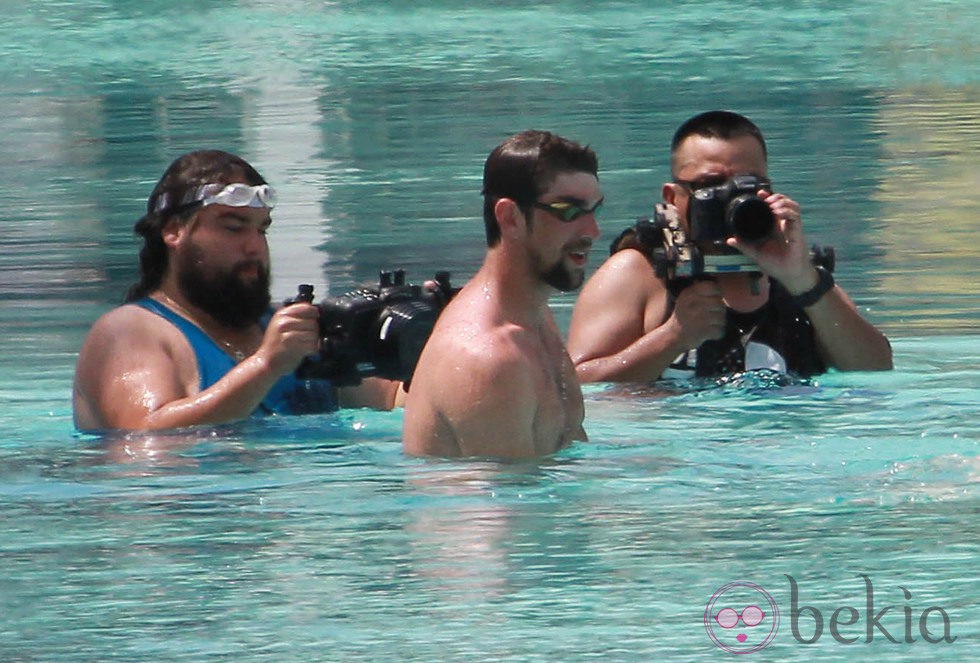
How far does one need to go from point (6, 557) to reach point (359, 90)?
12.5 metres

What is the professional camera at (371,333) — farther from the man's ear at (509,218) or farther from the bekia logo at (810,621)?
the bekia logo at (810,621)

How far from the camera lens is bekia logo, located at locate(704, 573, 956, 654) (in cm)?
→ 481

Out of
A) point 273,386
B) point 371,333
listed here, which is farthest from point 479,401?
point 273,386

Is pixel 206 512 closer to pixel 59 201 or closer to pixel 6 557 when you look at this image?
pixel 6 557

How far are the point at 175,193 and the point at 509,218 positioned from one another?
64.2 inches

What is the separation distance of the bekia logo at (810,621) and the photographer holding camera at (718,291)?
240cm

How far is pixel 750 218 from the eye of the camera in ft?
24.0

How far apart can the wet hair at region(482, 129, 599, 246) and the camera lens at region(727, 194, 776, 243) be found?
1422 millimetres

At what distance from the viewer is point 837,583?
5.19 metres

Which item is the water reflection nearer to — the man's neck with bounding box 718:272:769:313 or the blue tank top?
the man's neck with bounding box 718:272:769:313

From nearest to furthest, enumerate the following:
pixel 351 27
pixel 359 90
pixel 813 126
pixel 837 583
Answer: pixel 837 583 < pixel 813 126 < pixel 359 90 < pixel 351 27

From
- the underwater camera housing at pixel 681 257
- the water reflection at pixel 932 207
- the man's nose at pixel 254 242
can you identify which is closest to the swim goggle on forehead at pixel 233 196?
the man's nose at pixel 254 242

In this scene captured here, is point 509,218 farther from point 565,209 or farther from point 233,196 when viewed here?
point 233,196

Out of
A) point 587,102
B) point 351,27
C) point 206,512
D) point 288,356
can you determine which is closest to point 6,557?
point 206,512
